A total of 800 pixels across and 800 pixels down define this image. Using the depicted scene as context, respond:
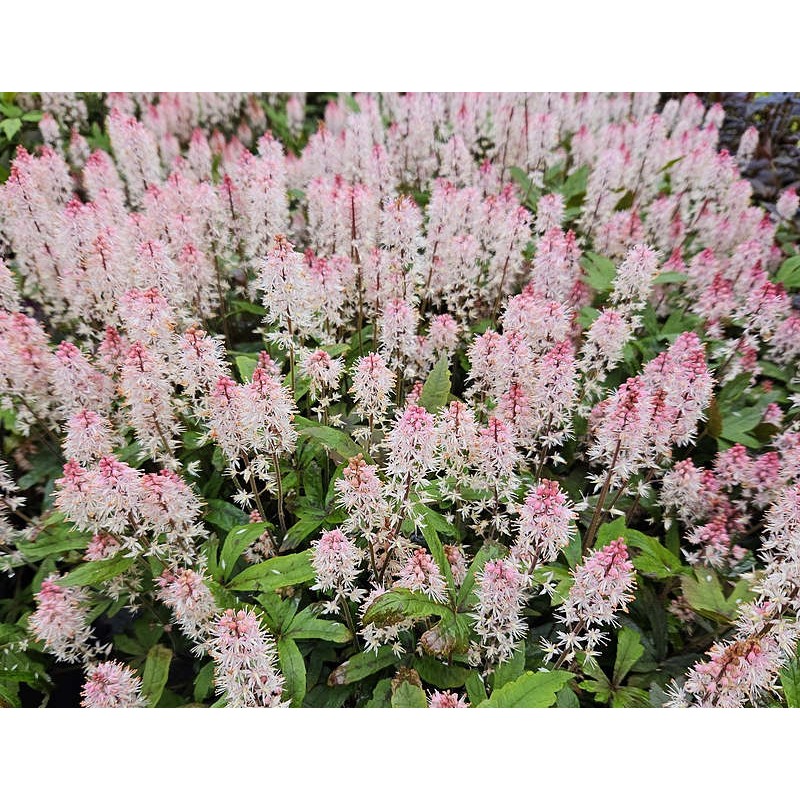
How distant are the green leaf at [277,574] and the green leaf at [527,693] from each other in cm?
78

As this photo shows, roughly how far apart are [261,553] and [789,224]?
4.58 m

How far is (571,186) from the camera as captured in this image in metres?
→ 4.88

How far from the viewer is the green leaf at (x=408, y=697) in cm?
229

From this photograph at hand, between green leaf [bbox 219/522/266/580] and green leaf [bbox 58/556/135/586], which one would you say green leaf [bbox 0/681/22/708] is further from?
green leaf [bbox 219/522/266/580]

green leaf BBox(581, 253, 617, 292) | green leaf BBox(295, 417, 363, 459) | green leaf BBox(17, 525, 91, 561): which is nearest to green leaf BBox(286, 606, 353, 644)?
green leaf BBox(295, 417, 363, 459)

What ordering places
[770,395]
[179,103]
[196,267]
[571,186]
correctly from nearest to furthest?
[196,267] → [770,395] → [571,186] → [179,103]

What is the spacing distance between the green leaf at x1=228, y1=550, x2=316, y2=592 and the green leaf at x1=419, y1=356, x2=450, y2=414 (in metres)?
0.86

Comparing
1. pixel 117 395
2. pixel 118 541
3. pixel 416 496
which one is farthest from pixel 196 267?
pixel 416 496

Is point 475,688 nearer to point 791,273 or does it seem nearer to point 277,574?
point 277,574

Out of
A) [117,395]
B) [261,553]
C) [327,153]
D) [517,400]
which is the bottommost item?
[261,553]

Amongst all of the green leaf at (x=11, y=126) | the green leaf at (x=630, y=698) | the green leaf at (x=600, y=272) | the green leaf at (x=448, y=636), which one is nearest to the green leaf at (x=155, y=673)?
the green leaf at (x=448, y=636)

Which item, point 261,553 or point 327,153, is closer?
point 261,553

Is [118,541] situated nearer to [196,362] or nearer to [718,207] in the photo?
[196,362]

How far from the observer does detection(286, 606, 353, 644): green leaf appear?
2428 millimetres
